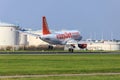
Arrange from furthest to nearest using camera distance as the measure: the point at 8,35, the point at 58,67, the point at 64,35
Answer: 1. the point at 8,35
2. the point at 64,35
3. the point at 58,67

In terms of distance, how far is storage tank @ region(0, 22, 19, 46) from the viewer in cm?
17062

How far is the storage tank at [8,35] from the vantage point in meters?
171

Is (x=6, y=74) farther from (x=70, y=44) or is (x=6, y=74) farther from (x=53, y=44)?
(x=53, y=44)

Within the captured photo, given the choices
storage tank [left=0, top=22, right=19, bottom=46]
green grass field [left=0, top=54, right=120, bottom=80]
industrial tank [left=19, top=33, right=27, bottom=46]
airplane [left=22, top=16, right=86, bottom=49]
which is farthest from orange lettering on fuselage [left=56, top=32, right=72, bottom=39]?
green grass field [left=0, top=54, right=120, bottom=80]

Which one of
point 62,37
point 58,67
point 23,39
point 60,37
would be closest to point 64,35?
point 62,37

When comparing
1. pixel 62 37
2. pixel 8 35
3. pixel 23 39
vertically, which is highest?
pixel 8 35

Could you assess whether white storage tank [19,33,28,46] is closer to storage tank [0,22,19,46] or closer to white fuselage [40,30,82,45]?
storage tank [0,22,19,46]

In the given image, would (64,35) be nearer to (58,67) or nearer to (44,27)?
(44,27)

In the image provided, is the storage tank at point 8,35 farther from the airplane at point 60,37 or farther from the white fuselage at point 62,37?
the white fuselage at point 62,37

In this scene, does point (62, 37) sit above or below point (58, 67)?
above

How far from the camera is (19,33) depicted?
179875 mm

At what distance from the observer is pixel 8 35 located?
171750 mm

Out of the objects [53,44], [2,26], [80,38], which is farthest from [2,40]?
[80,38]

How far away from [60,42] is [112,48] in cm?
2667
